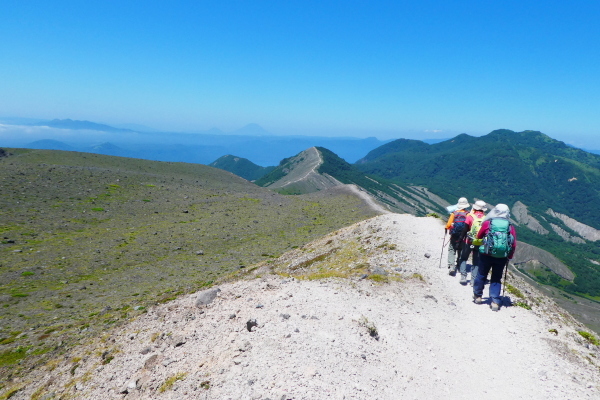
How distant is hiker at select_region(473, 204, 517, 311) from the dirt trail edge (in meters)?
0.99

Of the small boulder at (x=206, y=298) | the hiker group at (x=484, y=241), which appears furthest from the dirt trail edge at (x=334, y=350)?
the hiker group at (x=484, y=241)

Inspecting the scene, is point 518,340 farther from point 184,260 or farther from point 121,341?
point 184,260

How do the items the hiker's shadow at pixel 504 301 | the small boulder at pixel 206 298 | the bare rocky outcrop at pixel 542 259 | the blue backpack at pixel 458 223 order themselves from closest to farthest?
the hiker's shadow at pixel 504 301 < the small boulder at pixel 206 298 < the blue backpack at pixel 458 223 < the bare rocky outcrop at pixel 542 259

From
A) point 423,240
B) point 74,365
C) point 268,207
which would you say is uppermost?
point 423,240

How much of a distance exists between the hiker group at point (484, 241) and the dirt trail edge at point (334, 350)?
811 millimetres

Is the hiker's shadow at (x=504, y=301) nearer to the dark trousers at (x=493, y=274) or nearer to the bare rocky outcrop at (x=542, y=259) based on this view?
the dark trousers at (x=493, y=274)


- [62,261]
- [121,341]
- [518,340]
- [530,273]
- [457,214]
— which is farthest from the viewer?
[530,273]

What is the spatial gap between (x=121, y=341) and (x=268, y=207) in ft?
154

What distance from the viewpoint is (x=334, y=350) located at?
7918mm

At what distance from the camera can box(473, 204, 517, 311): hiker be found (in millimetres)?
10414

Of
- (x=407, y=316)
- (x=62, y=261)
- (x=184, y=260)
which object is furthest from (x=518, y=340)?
(x=62, y=261)

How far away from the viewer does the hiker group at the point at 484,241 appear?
34.4ft

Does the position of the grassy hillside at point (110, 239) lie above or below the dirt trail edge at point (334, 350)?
below

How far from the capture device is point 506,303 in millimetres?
11867
